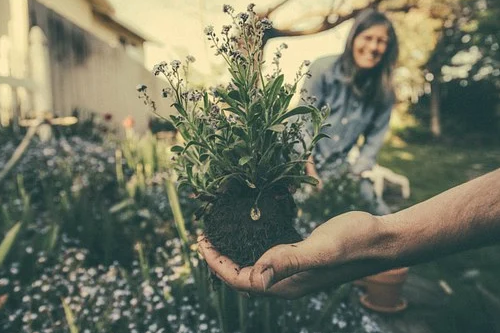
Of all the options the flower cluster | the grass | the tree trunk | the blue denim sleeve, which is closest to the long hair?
the blue denim sleeve

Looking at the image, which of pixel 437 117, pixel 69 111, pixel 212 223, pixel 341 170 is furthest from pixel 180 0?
pixel 437 117

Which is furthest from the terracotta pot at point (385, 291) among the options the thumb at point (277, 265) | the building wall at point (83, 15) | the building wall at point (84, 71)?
the building wall at point (83, 15)

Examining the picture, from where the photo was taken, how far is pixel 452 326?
2.33 metres

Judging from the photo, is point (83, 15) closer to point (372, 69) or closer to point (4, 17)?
point (4, 17)

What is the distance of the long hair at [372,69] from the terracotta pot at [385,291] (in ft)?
5.31

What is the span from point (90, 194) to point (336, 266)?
9.92 ft

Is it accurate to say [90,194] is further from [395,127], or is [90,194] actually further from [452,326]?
[395,127]

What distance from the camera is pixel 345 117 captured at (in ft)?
12.1

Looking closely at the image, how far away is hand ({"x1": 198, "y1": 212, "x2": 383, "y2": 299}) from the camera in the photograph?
3.57 ft

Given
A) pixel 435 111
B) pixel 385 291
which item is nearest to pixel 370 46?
pixel 385 291

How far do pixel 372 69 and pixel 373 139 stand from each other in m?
0.59

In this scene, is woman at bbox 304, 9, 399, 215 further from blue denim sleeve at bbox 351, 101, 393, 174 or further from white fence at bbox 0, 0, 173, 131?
white fence at bbox 0, 0, 173, 131

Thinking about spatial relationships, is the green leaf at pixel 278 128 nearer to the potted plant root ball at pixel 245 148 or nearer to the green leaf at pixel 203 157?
the potted plant root ball at pixel 245 148

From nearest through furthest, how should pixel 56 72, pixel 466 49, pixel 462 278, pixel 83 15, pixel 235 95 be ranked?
pixel 235 95 < pixel 462 278 < pixel 56 72 < pixel 83 15 < pixel 466 49
